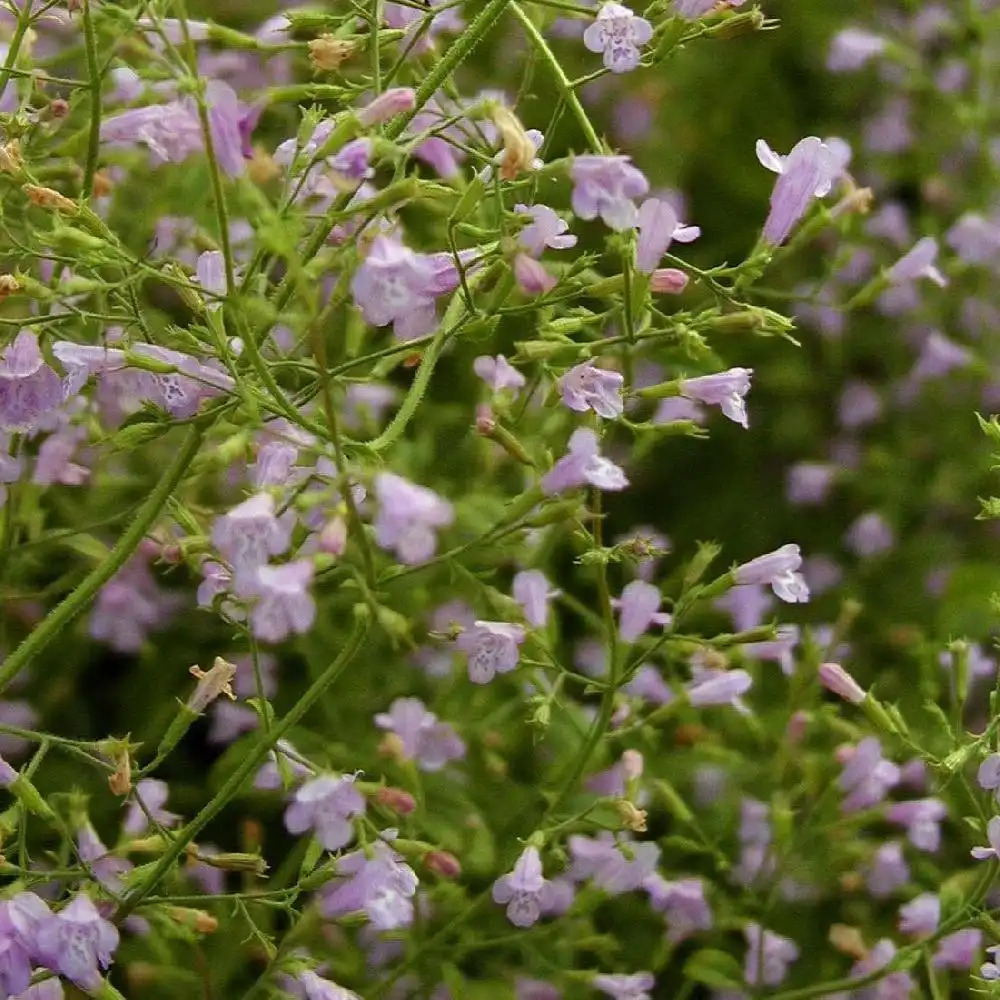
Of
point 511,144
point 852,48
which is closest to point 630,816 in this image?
point 511,144

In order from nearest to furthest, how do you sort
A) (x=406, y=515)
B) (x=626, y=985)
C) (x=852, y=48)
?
(x=406, y=515) < (x=626, y=985) < (x=852, y=48)

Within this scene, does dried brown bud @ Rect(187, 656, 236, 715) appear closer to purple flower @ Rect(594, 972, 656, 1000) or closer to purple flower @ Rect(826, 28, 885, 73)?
purple flower @ Rect(594, 972, 656, 1000)

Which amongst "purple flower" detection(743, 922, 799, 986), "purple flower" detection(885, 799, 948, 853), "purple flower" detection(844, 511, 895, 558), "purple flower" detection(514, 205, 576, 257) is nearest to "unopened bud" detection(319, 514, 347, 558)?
"purple flower" detection(514, 205, 576, 257)

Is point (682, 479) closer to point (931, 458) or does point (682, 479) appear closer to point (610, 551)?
point (931, 458)

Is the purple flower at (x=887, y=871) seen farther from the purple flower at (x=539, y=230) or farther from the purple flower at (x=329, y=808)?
the purple flower at (x=539, y=230)

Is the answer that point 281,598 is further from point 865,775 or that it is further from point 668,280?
point 865,775

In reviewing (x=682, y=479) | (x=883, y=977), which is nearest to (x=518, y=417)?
(x=883, y=977)
